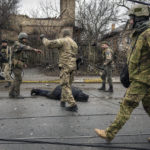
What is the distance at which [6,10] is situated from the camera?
23078 millimetres

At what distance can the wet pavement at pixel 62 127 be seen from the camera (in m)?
3.43

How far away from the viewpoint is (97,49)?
17906 mm

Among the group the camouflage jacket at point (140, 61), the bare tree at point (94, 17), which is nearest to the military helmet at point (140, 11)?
the camouflage jacket at point (140, 61)

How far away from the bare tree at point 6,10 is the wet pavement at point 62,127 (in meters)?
18.9

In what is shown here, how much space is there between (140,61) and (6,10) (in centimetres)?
2220

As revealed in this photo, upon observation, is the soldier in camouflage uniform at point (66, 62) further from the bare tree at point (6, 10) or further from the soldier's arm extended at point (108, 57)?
the bare tree at point (6, 10)

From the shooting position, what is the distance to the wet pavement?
343 cm

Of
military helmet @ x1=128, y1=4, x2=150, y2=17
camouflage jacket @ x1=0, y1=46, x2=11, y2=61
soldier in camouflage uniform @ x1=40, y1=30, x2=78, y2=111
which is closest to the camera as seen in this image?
military helmet @ x1=128, y1=4, x2=150, y2=17

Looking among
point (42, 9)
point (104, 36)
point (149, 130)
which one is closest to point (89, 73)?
point (104, 36)

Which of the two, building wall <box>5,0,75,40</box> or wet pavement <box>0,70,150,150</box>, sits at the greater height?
building wall <box>5,0,75,40</box>

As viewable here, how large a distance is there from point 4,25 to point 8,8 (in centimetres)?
183

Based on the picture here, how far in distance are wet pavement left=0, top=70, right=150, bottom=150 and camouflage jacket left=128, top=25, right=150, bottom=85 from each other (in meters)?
1.05

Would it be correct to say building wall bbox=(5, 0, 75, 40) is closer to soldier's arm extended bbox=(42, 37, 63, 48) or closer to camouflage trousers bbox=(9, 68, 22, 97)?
camouflage trousers bbox=(9, 68, 22, 97)

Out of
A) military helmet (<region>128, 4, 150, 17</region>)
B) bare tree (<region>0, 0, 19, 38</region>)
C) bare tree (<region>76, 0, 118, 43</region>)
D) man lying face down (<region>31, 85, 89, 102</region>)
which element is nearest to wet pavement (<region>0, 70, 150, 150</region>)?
Result: man lying face down (<region>31, 85, 89, 102</region>)
